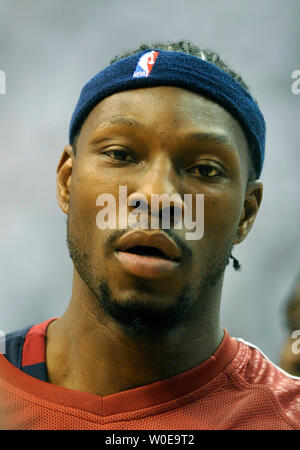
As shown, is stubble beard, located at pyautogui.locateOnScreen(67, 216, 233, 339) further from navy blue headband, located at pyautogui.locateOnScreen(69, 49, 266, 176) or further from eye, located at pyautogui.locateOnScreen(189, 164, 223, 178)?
navy blue headband, located at pyautogui.locateOnScreen(69, 49, 266, 176)

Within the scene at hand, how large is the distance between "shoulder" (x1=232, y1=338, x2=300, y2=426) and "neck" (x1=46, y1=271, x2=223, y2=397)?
247 millimetres

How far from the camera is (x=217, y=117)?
2.70 meters

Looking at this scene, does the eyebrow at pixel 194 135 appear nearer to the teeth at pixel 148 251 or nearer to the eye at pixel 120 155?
the eye at pixel 120 155

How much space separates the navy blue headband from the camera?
269 centimetres

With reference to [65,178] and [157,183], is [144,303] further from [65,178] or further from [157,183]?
[65,178]

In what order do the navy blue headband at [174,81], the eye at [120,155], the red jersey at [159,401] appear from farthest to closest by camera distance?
the navy blue headband at [174,81] < the eye at [120,155] < the red jersey at [159,401]

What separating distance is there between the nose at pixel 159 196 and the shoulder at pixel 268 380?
3.27 ft

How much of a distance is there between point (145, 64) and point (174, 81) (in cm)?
20

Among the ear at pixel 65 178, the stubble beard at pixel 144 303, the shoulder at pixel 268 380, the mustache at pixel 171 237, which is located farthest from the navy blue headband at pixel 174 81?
the shoulder at pixel 268 380

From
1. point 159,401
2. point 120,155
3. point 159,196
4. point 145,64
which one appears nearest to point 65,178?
point 120,155

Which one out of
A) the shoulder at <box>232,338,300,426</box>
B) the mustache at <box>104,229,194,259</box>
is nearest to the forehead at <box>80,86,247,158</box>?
the mustache at <box>104,229,194,259</box>

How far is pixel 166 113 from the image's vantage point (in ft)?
8.37

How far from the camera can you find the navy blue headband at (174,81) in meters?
2.69
